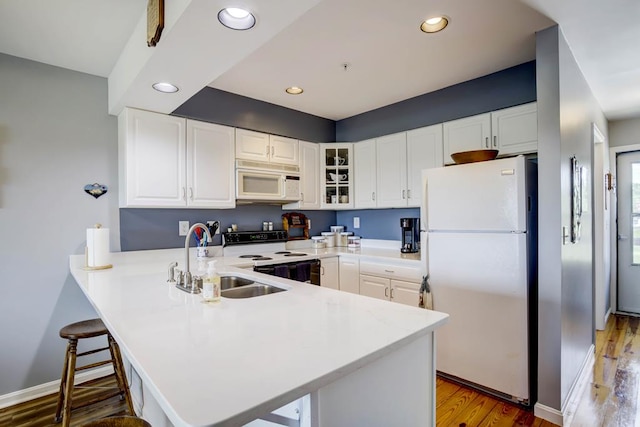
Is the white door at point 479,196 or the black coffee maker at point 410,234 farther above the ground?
the white door at point 479,196

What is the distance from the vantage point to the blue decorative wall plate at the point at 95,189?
259cm

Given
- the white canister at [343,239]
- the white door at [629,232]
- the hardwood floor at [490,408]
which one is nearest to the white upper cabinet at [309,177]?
the white canister at [343,239]

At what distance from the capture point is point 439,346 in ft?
8.18

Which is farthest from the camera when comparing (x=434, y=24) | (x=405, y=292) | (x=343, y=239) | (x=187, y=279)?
(x=343, y=239)

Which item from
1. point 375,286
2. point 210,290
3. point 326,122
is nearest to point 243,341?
point 210,290

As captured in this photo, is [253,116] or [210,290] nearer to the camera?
[210,290]

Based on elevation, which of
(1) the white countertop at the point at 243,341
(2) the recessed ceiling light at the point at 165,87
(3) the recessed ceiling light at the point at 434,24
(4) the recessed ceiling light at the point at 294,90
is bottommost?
(1) the white countertop at the point at 243,341

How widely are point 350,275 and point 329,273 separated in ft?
0.69

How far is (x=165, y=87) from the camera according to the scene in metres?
2.14

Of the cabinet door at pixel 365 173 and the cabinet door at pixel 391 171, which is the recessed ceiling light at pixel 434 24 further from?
the cabinet door at pixel 365 173

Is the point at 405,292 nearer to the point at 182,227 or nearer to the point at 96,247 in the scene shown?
the point at 182,227

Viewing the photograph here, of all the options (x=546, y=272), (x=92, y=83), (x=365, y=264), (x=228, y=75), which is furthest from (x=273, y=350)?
(x=92, y=83)

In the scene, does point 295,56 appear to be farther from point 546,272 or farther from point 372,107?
point 546,272

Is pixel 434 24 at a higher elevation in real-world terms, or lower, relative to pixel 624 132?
higher
